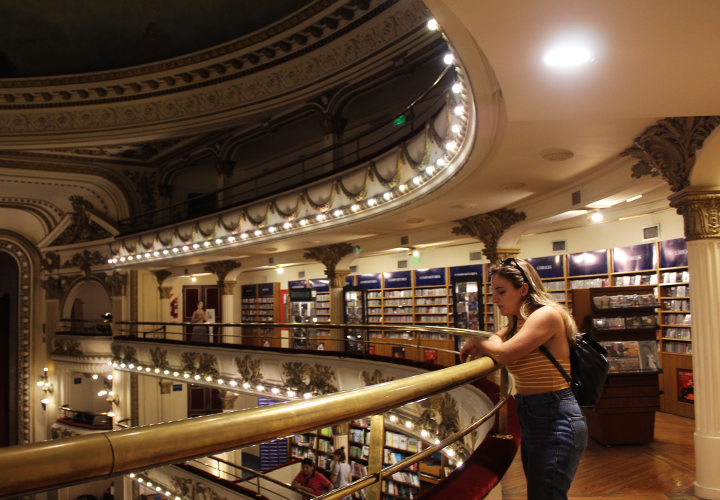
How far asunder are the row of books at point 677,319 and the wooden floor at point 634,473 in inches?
97.7

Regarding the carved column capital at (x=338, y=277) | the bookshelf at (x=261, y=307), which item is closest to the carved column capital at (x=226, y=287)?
the bookshelf at (x=261, y=307)

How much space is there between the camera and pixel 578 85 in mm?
2922

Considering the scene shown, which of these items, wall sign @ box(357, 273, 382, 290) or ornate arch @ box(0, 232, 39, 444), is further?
ornate arch @ box(0, 232, 39, 444)

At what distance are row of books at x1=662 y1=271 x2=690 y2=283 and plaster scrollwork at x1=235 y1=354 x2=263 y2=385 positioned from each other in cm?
813

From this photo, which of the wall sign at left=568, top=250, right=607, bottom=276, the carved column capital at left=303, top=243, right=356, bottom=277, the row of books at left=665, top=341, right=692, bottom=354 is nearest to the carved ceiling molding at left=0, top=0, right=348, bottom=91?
the carved column capital at left=303, top=243, right=356, bottom=277

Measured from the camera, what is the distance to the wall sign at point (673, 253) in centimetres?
847

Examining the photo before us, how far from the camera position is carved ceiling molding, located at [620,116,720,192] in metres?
4.47

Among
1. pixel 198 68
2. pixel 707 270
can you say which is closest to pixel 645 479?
pixel 707 270

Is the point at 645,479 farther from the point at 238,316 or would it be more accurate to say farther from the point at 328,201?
the point at 238,316

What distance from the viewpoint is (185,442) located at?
2.77ft

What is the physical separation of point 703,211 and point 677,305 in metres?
4.59

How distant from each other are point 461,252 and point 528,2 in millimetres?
11183

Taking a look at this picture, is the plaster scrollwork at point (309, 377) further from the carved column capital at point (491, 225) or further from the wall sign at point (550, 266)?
the wall sign at point (550, 266)

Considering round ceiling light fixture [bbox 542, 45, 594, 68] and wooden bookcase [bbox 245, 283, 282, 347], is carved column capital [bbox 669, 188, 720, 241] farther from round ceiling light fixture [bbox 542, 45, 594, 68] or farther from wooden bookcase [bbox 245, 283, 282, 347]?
wooden bookcase [bbox 245, 283, 282, 347]
